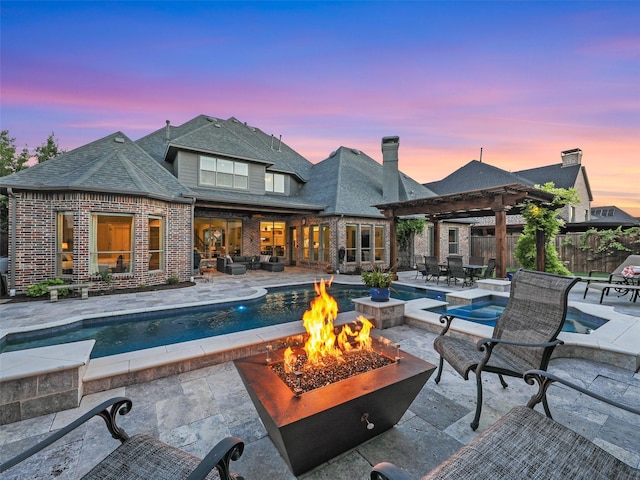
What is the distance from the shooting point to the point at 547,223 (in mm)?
8992

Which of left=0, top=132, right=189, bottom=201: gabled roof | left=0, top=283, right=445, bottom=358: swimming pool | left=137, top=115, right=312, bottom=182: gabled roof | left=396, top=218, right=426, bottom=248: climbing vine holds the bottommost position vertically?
left=0, top=283, right=445, bottom=358: swimming pool

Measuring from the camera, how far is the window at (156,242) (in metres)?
9.89

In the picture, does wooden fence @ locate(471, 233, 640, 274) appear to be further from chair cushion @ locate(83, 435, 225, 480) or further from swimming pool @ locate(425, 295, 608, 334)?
chair cushion @ locate(83, 435, 225, 480)

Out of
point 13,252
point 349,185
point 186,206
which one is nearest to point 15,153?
point 13,252

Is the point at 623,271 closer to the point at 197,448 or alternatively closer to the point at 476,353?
the point at 476,353

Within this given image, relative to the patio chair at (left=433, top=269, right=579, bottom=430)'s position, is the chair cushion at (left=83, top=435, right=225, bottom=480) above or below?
below

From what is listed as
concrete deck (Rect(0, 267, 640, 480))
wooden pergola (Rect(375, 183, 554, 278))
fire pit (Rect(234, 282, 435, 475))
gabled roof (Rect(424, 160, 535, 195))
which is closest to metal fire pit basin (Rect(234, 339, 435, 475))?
fire pit (Rect(234, 282, 435, 475))

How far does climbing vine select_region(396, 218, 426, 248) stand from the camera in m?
15.9

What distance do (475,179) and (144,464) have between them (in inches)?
1062

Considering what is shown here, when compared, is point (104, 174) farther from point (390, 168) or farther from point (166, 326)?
point (390, 168)

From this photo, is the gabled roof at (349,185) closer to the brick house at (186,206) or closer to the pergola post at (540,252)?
the brick house at (186,206)

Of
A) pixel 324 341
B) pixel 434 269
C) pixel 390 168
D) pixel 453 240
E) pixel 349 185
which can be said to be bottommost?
pixel 434 269

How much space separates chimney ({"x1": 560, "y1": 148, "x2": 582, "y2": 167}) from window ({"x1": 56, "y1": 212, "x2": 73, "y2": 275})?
3110 cm

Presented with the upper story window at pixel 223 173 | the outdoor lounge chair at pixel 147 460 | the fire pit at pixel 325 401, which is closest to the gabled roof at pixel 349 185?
the upper story window at pixel 223 173
